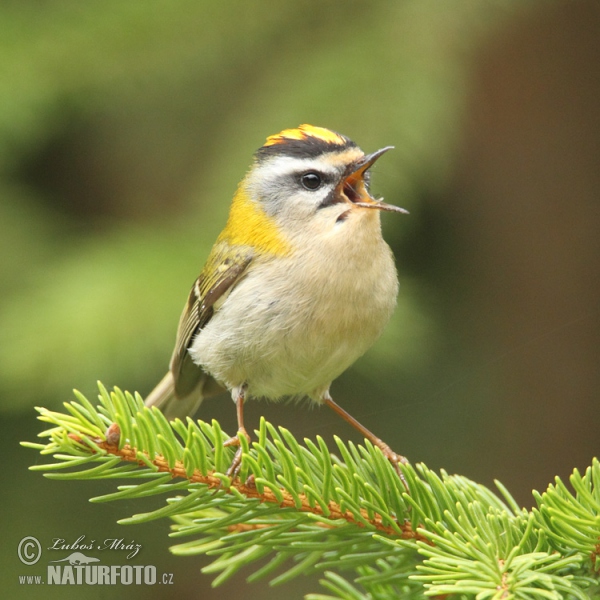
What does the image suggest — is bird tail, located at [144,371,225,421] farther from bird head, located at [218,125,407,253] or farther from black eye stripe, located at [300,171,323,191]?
black eye stripe, located at [300,171,323,191]

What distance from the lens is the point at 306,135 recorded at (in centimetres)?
213

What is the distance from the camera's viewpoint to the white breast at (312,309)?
197cm

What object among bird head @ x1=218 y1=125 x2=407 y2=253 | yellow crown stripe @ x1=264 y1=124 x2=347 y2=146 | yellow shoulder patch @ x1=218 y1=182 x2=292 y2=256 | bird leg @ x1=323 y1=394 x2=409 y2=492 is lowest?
bird leg @ x1=323 y1=394 x2=409 y2=492

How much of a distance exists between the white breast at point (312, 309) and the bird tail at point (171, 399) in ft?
1.52

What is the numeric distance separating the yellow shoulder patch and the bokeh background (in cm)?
12

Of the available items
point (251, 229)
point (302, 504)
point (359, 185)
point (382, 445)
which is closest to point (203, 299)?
point (251, 229)

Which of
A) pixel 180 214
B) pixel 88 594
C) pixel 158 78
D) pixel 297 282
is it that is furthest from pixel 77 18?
pixel 88 594

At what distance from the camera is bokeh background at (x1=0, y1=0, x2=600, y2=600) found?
2357 millimetres

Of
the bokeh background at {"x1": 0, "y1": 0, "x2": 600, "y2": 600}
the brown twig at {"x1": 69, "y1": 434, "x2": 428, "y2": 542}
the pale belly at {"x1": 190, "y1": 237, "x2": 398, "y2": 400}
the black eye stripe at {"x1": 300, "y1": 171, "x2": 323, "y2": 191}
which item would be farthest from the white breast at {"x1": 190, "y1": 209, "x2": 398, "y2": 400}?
the brown twig at {"x1": 69, "y1": 434, "x2": 428, "y2": 542}

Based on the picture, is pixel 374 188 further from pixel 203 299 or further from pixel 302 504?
pixel 302 504

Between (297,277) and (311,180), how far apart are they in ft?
0.99

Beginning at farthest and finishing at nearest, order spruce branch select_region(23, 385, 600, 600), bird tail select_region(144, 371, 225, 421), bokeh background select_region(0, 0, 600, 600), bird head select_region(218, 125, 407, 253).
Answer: bird tail select_region(144, 371, 225, 421)
bokeh background select_region(0, 0, 600, 600)
bird head select_region(218, 125, 407, 253)
spruce branch select_region(23, 385, 600, 600)

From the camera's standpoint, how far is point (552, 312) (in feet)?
11.0

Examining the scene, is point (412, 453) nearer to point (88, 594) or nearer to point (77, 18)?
point (88, 594)
